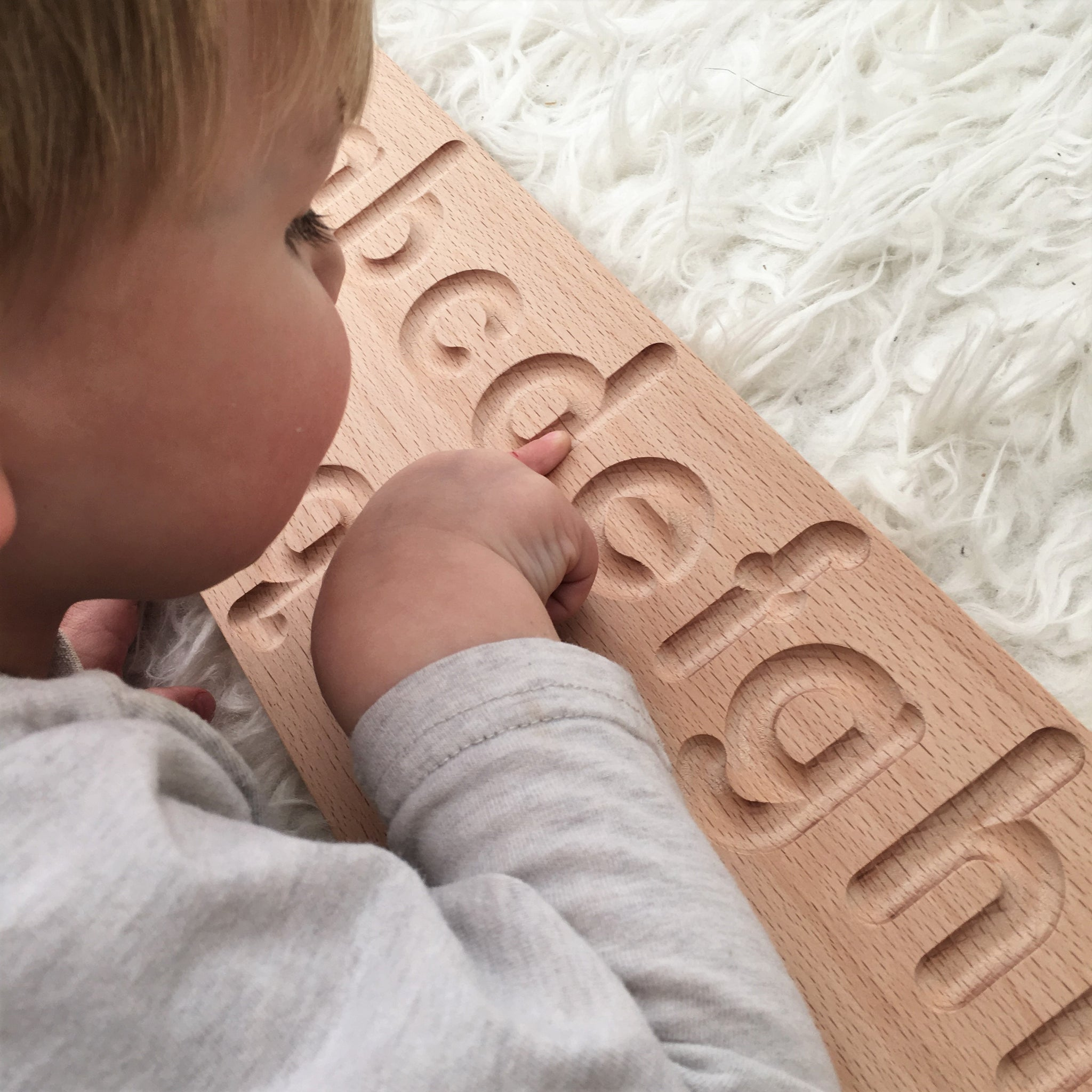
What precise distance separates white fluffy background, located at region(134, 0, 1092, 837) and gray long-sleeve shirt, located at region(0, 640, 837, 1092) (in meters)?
0.12

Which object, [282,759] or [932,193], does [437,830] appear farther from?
[932,193]

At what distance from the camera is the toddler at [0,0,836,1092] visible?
0.26 metres

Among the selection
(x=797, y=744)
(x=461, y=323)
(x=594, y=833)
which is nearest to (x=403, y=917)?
(x=594, y=833)

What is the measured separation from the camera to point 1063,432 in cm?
45

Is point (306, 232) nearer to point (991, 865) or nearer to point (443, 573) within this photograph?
point (443, 573)

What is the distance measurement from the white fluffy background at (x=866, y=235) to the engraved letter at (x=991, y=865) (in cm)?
5

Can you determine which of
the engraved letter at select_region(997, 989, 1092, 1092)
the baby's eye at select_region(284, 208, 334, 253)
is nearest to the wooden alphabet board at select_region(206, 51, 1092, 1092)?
the engraved letter at select_region(997, 989, 1092, 1092)

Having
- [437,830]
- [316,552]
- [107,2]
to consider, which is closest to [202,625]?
[316,552]

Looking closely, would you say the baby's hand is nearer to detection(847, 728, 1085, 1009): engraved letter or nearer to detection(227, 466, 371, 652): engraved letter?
detection(227, 466, 371, 652): engraved letter

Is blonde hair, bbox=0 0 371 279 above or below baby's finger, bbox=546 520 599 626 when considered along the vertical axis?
above

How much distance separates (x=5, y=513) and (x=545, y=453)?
0.77 feet

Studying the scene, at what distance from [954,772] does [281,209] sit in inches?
11.7

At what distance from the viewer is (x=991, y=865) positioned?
1.19ft

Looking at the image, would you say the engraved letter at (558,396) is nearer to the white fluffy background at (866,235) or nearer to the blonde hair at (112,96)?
the white fluffy background at (866,235)
